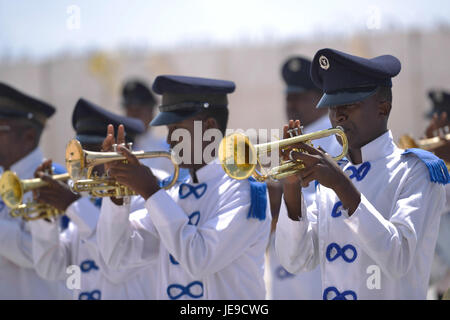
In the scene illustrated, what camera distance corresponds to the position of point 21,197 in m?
5.38

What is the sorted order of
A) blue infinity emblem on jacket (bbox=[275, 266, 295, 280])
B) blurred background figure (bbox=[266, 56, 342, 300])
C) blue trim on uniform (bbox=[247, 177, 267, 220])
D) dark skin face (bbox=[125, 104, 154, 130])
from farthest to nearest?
dark skin face (bbox=[125, 104, 154, 130]) < blue infinity emblem on jacket (bbox=[275, 266, 295, 280]) < blurred background figure (bbox=[266, 56, 342, 300]) < blue trim on uniform (bbox=[247, 177, 267, 220])

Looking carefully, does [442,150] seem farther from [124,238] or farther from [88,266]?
[88,266]

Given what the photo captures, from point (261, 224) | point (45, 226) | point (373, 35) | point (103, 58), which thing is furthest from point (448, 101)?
point (103, 58)

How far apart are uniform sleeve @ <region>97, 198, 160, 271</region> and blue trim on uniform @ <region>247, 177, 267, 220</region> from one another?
2.84 feet

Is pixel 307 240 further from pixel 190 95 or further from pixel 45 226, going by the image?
pixel 45 226

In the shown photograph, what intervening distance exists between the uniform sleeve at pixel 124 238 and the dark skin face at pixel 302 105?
7.30 ft

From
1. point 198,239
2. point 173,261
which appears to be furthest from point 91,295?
point 198,239

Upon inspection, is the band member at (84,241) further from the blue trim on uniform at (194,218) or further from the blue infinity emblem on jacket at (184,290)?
the blue trim on uniform at (194,218)

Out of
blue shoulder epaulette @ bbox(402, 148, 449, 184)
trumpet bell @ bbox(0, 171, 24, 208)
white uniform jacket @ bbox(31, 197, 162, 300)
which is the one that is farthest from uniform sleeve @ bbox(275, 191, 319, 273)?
trumpet bell @ bbox(0, 171, 24, 208)

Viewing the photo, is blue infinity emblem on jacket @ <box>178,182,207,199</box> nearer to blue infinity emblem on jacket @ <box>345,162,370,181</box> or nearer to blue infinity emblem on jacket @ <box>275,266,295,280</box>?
blue infinity emblem on jacket @ <box>345,162,370,181</box>

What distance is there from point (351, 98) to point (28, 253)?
3401mm

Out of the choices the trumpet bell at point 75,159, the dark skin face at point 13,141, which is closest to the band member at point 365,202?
the trumpet bell at point 75,159

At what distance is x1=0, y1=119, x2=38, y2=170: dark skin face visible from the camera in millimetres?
6141

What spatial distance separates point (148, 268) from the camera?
546cm
